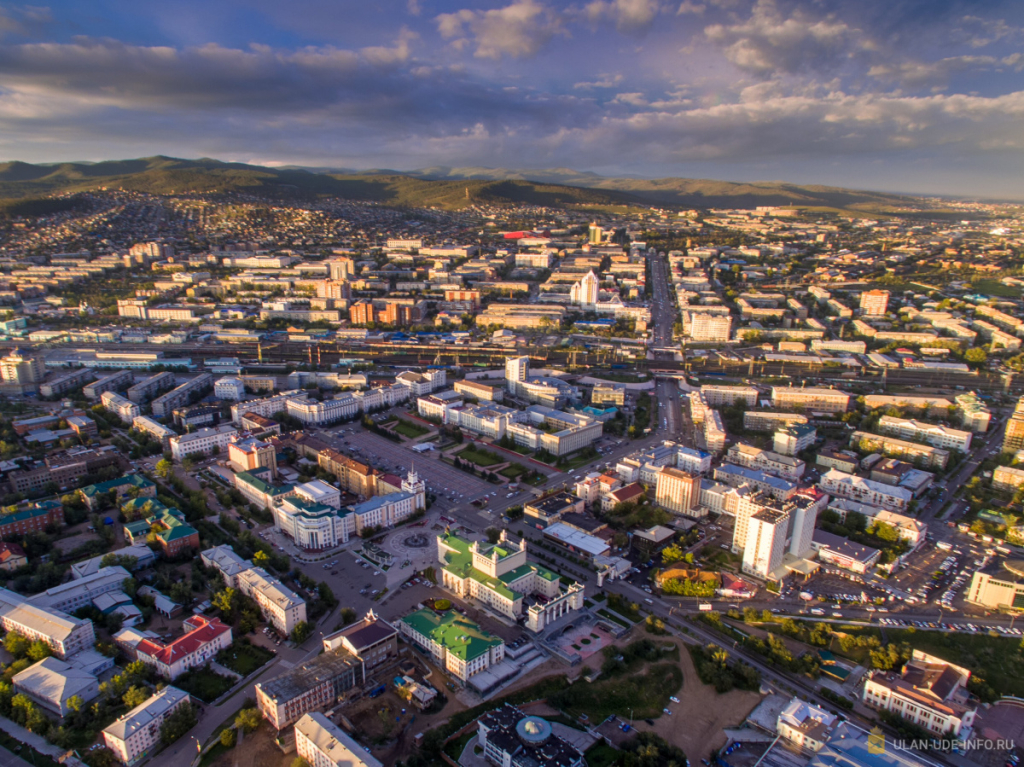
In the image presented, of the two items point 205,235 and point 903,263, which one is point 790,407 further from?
point 205,235

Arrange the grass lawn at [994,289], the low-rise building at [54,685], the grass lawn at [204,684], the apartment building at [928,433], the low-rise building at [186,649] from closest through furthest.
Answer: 1. the low-rise building at [54,685]
2. the grass lawn at [204,684]
3. the low-rise building at [186,649]
4. the apartment building at [928,433]
5. the grass lawn at [994,289]

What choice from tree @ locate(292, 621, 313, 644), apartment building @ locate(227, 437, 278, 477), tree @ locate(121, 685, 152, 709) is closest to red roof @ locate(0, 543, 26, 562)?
apartment building @ locate(227, 437, 278, 477)

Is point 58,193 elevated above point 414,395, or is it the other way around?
point 58,193

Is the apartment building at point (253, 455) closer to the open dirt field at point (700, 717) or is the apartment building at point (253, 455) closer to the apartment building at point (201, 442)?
the apartment building at point (201, 442)

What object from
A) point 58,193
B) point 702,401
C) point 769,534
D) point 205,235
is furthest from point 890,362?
point 58,193

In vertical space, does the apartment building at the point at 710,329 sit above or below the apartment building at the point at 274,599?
above

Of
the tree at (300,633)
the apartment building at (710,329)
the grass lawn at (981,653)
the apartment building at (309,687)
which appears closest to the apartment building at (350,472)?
the tree at (300,633)

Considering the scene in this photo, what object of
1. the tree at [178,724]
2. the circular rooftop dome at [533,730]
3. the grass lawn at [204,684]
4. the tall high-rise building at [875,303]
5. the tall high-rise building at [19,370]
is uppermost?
the tall high-rise building at [875,303]
